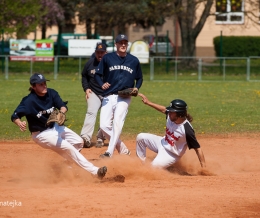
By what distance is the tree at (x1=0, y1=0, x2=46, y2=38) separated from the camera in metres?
32.1

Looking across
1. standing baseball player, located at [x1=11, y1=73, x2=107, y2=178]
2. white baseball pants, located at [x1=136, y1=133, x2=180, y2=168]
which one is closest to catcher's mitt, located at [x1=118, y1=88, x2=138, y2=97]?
white baseball pants, located at [x1=136, y1=133, x2=180, y2=168]

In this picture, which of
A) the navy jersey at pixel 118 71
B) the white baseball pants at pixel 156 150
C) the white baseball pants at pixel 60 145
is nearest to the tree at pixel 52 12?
the navy jersey at pixel 118 71

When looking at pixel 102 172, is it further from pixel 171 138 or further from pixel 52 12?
pixel 52 12

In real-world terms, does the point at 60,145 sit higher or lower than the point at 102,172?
higher

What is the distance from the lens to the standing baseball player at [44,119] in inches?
339

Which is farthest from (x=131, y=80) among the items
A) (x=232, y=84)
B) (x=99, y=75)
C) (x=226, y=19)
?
(x=226, y=19)

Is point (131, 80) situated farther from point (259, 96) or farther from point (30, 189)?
point (259, 96)

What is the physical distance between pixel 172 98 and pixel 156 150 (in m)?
12.3

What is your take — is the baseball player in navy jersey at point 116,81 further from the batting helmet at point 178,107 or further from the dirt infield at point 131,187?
the batting helmet at point 178,107

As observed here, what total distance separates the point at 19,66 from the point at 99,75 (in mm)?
24400

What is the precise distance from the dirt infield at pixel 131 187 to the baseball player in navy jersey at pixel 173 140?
0.24 m

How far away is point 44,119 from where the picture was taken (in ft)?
28.7

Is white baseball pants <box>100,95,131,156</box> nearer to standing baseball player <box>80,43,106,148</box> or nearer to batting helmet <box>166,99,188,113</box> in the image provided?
batting helmet <box>166,99,188,113</box>

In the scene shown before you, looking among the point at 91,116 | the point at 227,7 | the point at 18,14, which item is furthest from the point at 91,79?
the point at 227,7
